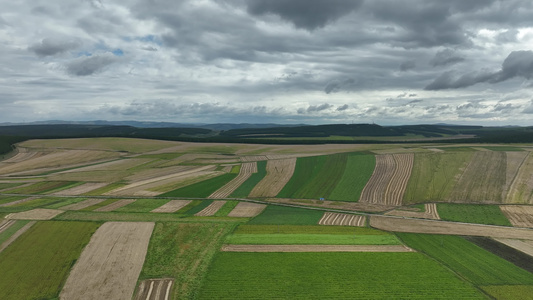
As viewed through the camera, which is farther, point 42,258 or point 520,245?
point 520,245

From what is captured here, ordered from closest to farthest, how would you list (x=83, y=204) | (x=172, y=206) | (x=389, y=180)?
(x=83, y=204)
(x=172, y=206)
(x=389, y=180)

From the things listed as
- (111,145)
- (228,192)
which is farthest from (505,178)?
(111,145)

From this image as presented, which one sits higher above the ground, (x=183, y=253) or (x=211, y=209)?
(x=183, y=253)

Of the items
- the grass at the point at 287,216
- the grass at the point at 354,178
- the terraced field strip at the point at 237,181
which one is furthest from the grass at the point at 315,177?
the terraced field strip at the point at 237,181

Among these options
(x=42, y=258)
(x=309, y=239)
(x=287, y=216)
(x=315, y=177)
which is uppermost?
(x=315, y=177)

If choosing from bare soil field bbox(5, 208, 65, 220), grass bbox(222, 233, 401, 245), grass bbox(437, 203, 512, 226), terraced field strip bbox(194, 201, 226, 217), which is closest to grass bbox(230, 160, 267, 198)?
terraced field strip bbox(194, 201, 226, 217)

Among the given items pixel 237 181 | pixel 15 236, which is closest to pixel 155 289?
pixel 15 236

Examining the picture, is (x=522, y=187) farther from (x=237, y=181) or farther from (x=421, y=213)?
(x=237, y=181)

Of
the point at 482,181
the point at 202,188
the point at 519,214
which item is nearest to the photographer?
the point at 519,214

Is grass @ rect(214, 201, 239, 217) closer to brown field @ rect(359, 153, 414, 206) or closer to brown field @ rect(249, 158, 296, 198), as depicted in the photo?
brown field @ rect(249, 158, 296, 198)
